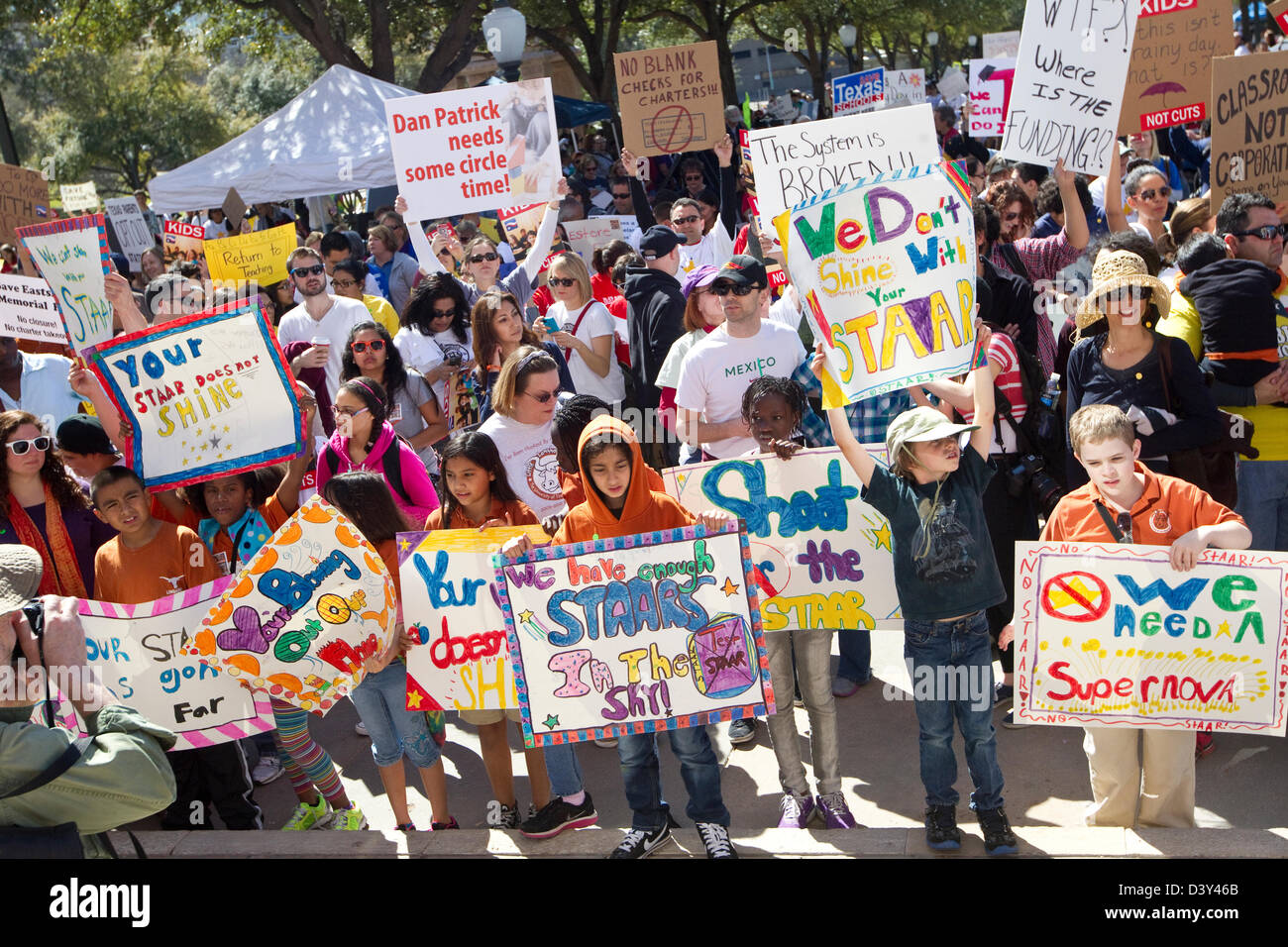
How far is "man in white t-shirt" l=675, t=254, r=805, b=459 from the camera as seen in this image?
5.19m

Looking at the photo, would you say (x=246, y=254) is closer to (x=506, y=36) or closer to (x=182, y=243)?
(x=182, y=243)

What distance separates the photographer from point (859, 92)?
60.2ft

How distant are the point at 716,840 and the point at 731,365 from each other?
202 cm

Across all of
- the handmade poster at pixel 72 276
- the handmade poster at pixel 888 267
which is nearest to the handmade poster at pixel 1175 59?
the handmade poster at pixel 888 267

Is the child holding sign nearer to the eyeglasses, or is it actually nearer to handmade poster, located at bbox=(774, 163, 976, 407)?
handmade poster, located at bbox=(774, 163, 976, 407)

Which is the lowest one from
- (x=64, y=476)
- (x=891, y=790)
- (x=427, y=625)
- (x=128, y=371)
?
(x=891, y=790)

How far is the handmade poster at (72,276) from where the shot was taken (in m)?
6.15

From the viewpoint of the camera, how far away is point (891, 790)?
4.70 m

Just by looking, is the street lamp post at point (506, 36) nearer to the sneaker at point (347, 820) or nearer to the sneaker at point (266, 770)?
the sneaker at point (266, 770)

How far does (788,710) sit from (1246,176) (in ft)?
13.2

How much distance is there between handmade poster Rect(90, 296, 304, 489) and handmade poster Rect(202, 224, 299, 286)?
398 centimetres

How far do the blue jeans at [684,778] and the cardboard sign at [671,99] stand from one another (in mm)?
7338
